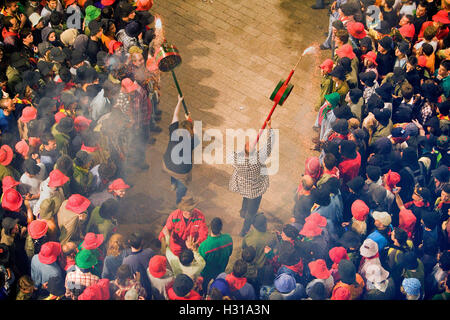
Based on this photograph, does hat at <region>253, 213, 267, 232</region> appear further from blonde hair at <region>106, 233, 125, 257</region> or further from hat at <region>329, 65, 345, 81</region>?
hat at <region>329, 65, 345, 81</region>

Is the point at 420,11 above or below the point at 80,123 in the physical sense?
above

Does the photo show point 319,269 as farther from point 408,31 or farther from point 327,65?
point 408,31

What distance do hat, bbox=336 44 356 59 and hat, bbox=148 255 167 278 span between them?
6.16 meters

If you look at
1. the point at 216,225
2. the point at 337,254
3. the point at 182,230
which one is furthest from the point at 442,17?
the point at 182,230

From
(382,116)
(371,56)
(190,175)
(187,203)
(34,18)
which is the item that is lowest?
(187,203)

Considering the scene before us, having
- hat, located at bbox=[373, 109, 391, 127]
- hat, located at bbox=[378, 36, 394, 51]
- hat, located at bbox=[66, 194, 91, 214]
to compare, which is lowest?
hat, located at bbox=[66, 194, 91, 214]

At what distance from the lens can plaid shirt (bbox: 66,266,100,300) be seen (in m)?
8.20

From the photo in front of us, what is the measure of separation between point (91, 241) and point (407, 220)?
16.6 feet

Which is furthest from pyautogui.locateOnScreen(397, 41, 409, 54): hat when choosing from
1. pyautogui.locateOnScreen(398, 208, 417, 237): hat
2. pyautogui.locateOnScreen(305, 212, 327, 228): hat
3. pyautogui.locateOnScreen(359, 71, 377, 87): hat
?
pyautogui.locateOnScreen(305, 212, 327, 228): hat

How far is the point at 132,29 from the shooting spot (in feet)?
38.8

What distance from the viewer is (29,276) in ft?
27.1

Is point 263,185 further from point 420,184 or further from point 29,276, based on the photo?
point 29,276

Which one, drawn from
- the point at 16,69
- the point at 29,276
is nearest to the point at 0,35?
the point at 16,69

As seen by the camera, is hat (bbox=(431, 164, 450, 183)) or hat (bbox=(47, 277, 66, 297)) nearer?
hat (bbox=(47, 277, 66, 297))
